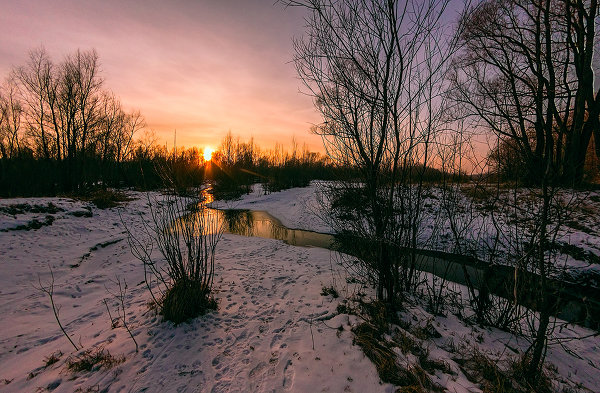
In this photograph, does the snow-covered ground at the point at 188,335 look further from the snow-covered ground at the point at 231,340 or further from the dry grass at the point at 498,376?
the dry grass at the point at 498,376

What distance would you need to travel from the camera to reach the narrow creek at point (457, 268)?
12.3 feet

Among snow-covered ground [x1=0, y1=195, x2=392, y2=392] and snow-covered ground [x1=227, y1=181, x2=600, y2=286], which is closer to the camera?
snow-covered ground [x1=0, y1=195, x2=392, y2=392]

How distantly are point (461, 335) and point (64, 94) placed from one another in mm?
26984

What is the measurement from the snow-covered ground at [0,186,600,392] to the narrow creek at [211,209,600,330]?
748 millimetres

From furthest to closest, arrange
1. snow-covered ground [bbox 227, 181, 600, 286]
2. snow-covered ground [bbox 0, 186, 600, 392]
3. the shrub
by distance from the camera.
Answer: snow-covered ground [bbox 227, 181, 600, 286] < the shrub < snow-covered ground [bbox 0, 186, 600, 392]

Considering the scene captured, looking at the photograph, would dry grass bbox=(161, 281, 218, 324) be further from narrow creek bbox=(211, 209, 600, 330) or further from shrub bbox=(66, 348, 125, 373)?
narrow creek bbox=(211, 209, 600, 330)

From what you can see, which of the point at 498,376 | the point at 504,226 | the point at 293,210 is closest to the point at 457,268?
the point at 504,226

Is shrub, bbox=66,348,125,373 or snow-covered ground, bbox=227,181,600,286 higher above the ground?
snow-covered ground, bbox=227,181,600,286

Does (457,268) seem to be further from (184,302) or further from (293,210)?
(293,210)

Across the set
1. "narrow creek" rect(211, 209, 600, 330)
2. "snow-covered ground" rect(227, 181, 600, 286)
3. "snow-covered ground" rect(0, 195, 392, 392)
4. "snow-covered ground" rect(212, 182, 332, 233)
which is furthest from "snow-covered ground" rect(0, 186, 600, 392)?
"snow-covered ground" rect(212, 182, 332, 233)

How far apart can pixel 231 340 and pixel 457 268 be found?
718 cm

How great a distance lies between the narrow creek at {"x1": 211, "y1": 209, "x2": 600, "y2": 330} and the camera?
3.75 metres

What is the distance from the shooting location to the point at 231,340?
331 cm

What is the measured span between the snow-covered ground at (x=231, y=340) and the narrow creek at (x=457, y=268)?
75cm
